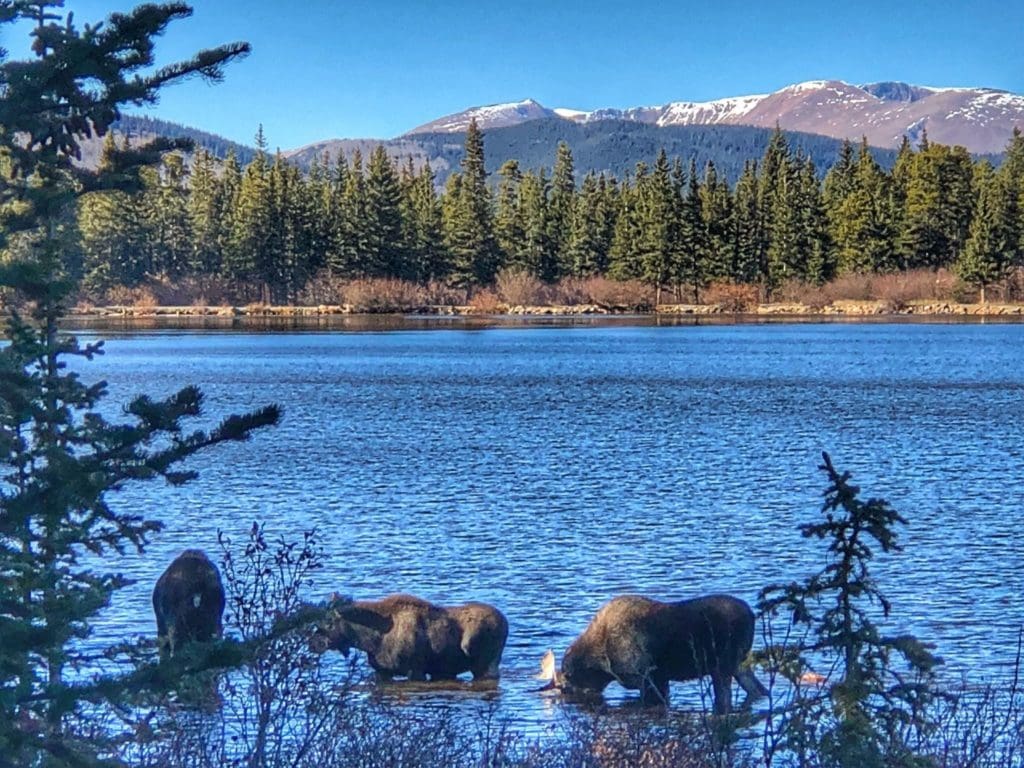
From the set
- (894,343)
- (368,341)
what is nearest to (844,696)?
(894,343)

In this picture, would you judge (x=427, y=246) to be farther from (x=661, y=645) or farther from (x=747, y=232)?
(x=661, y=645)

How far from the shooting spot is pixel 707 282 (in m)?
114

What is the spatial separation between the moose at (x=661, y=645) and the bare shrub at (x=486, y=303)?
10243 cm

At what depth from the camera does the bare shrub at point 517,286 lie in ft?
379

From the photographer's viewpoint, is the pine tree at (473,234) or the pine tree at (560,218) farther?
the pine tree at (560,218)

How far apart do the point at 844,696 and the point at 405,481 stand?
2106 cm

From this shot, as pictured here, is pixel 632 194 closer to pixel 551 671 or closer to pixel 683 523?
pixel 683 523

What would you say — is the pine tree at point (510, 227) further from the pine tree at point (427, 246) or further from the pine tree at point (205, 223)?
the pine tree at point (205, 223)

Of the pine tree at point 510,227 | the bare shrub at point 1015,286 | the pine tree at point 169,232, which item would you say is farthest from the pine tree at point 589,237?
the pine tree at point 169,232

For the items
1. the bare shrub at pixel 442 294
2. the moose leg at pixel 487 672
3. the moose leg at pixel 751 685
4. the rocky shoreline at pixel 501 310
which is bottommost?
the moose leg at pixel 487 672

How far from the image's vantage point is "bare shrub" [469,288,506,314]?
116 meters

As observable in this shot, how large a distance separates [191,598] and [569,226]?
104 m

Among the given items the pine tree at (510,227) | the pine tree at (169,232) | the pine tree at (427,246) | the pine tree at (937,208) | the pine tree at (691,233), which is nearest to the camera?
the pine tree at (937,208)

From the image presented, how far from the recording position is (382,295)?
4505 inches
